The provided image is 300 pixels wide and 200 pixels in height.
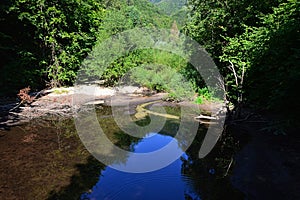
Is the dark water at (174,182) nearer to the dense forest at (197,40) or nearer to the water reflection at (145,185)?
the water reflection at (145,185)

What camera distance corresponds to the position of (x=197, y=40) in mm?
18266

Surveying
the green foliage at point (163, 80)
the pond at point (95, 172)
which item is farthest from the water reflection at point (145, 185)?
the green foliage at point (163, 80)

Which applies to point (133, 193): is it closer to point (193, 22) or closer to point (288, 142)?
point (288, 142)

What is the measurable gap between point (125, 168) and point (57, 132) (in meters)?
4.98

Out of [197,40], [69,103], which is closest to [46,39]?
[69,103]

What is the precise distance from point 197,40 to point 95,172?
14.0 metres

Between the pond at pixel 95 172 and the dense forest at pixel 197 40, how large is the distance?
12.1ft

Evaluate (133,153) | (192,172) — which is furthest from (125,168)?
(192,172)

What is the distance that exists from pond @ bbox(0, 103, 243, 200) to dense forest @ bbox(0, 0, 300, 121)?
12.1 feet

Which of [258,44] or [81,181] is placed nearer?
[81,181]

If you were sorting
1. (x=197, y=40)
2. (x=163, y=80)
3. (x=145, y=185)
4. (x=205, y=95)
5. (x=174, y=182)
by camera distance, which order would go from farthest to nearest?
(x=163, y=80) → (x=197, y=40) → (x=205, y=95) → (x=174, y=182) → (x=145, y=185)

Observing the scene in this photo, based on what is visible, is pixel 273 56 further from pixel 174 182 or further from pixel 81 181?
pixel 81 181

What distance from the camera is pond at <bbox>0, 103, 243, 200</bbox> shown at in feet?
20.4

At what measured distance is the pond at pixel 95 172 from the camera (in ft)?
20.4
